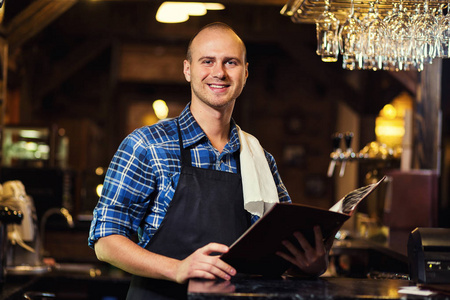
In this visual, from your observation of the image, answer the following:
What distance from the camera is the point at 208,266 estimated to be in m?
1.81

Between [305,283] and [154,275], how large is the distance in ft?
1.50

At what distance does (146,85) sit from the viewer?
33.4ft

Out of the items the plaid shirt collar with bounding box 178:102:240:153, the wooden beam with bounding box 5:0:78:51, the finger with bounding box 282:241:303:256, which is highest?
the wooden beam with bounding box 5:0:78:51

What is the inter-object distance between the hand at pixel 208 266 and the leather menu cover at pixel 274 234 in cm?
2

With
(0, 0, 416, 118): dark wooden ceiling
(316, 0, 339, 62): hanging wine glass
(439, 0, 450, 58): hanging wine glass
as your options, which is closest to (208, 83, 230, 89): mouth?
(316, 0, 339, 62): hanging wine glass

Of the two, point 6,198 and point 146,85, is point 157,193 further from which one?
point 146,85

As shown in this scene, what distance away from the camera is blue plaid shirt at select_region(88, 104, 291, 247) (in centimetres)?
212

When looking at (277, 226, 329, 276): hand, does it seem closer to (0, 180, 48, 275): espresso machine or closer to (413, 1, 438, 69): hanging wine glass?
(413, 1, 438, 69): hanging wine glass

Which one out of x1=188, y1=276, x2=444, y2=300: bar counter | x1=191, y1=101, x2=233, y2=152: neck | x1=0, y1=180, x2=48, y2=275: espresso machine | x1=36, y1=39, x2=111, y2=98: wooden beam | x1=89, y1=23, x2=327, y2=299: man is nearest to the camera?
x1=188, y1=276, x2=444, y2=300: bar counter

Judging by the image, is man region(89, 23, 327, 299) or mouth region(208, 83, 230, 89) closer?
man region(89, 23, 327, 299)

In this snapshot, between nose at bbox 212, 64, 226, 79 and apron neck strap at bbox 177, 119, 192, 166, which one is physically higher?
nose at bbox 212, 64, 226, 79

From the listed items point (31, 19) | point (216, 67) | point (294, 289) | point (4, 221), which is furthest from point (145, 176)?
point (31, 19)

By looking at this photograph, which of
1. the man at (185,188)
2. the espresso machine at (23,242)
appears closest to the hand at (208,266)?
the man at (185,188)

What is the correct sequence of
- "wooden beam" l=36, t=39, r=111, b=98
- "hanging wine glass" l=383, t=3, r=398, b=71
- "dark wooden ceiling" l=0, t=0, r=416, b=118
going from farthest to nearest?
"wooden beam" l=36, t=39, r=111, b=98
"dark wooden ceiling" l=0, t=0, r=416, b=118
"hanging wine glass" l=383, t=3, r=398, b=71
